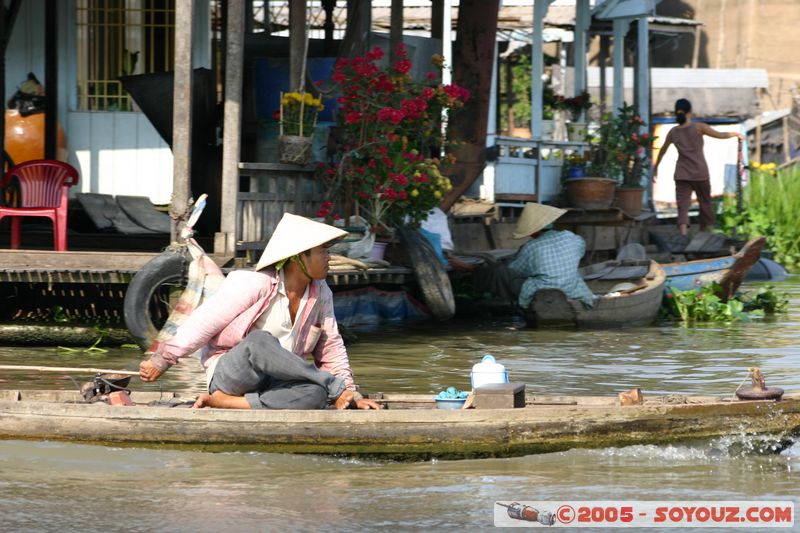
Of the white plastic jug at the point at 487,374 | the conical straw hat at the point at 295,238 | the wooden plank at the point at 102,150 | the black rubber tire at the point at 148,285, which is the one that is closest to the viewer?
the conical straw hat at the point at 295,238

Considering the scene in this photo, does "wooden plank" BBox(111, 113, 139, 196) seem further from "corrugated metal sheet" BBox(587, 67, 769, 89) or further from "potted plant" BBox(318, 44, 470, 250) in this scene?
"corrugated metal sheet" BBox(587, 67, 769, 89)

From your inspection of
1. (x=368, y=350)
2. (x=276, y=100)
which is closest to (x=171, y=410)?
(x=368, y=350)

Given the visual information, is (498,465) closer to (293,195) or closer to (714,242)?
(293,195)

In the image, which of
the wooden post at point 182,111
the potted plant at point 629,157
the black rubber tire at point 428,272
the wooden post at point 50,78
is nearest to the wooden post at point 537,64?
the potted plant at point 629,157

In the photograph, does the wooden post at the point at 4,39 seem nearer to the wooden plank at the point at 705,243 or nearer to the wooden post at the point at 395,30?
the wooden post at the point at 395,30

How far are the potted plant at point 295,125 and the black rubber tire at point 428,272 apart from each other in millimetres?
1187

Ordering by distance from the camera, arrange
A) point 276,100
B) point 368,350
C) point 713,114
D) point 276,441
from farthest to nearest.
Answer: point 713,114, point 276,100, point 368,350, point 276,441

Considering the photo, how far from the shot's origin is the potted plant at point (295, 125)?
34.5ft

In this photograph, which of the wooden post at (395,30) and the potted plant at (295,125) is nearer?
the potted plant at (295,125)

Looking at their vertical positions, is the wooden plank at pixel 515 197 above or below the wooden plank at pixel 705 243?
above

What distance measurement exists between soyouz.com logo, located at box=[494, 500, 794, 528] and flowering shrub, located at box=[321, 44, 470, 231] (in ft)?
17.2

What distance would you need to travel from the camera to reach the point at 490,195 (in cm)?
1491

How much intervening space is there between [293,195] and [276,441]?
452 centimetres

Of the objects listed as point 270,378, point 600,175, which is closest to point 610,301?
point 600,175
